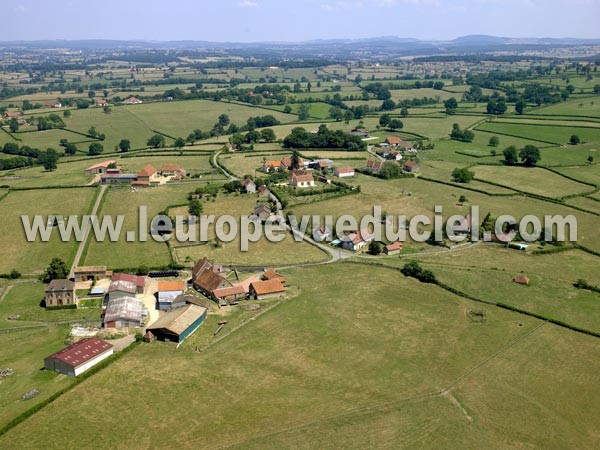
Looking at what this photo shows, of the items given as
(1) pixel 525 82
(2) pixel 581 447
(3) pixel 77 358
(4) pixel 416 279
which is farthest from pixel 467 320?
(1) pixel 525 82

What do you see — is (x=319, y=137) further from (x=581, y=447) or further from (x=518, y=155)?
(x=581, y=447)

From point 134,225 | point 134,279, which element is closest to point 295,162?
point 134,225

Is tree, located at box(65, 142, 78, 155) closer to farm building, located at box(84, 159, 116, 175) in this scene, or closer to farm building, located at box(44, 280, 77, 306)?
farm building, located at box(84, 159, 116, 175)

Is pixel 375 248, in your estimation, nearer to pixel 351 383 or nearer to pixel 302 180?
pixel 351 383

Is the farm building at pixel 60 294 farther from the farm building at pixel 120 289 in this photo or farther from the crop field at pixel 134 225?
the crop field at pixel 134 225

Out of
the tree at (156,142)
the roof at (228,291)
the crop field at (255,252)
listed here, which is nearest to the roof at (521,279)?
the crop field at (255,252)
